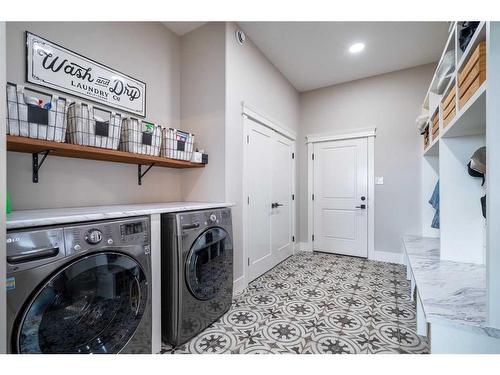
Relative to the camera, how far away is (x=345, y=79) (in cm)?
364

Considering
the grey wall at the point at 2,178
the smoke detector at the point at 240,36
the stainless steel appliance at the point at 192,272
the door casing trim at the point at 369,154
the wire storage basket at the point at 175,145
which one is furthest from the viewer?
the door casing trim at the point at 369,154

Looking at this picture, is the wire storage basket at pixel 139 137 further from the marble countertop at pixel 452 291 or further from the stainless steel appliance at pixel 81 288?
the marble countertop at pixel 452 291

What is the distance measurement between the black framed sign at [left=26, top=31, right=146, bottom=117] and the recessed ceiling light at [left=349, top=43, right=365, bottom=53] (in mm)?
2478

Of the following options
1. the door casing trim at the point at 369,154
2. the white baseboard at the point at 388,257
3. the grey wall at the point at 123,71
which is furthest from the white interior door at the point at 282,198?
the grey wall at the point at 123,71

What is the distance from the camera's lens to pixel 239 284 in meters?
2.46

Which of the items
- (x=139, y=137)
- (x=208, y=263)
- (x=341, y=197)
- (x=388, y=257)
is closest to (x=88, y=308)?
(x=208, y=263)

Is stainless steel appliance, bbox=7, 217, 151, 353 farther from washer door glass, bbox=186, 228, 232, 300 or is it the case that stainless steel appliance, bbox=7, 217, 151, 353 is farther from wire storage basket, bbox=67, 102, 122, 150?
wire storage basket, bbox=67, 102, 122, 150

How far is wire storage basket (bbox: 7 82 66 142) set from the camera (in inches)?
46.1

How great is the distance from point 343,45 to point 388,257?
9.91 ft

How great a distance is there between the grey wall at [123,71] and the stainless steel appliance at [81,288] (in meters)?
0.71

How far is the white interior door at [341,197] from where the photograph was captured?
12.0 ft

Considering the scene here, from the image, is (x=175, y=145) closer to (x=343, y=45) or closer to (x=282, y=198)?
(x=282, y=198)
